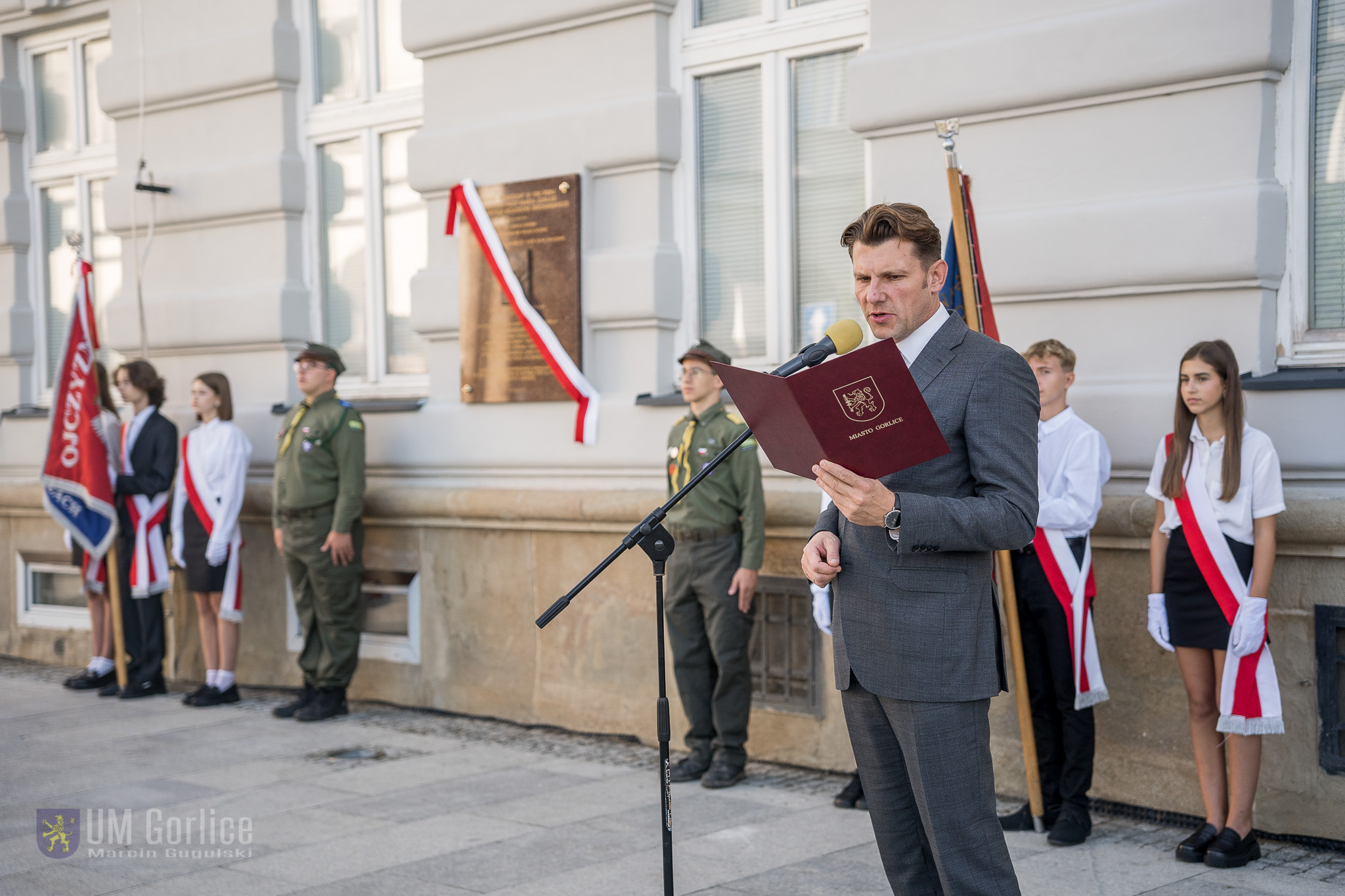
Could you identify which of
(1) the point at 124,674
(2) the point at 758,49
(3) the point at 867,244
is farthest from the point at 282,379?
(3) the point at 867,244

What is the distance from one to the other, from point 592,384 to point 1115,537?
2.88m

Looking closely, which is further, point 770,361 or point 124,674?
point 124,674

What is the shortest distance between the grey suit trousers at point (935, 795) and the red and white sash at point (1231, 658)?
1.99 m

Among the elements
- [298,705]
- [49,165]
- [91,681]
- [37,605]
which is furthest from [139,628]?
[49,165]

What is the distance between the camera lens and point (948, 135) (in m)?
4.92

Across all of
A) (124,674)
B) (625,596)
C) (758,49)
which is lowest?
(124,674)

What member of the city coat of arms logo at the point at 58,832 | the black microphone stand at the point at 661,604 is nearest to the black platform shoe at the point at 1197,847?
the black microphone stand at the point at 661,604

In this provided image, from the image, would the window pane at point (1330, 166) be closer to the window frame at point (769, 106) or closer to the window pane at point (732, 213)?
the window frame at point (769, 106)

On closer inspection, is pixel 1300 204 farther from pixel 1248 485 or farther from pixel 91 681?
pixel 91 681

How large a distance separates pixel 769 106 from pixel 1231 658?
11.3 ft

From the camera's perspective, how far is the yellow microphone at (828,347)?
127 inches

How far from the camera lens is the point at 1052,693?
16.8ft

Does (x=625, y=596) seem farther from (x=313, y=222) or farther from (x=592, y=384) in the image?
(x=313, y=222)

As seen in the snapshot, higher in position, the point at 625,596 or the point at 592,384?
the point at 592,384
